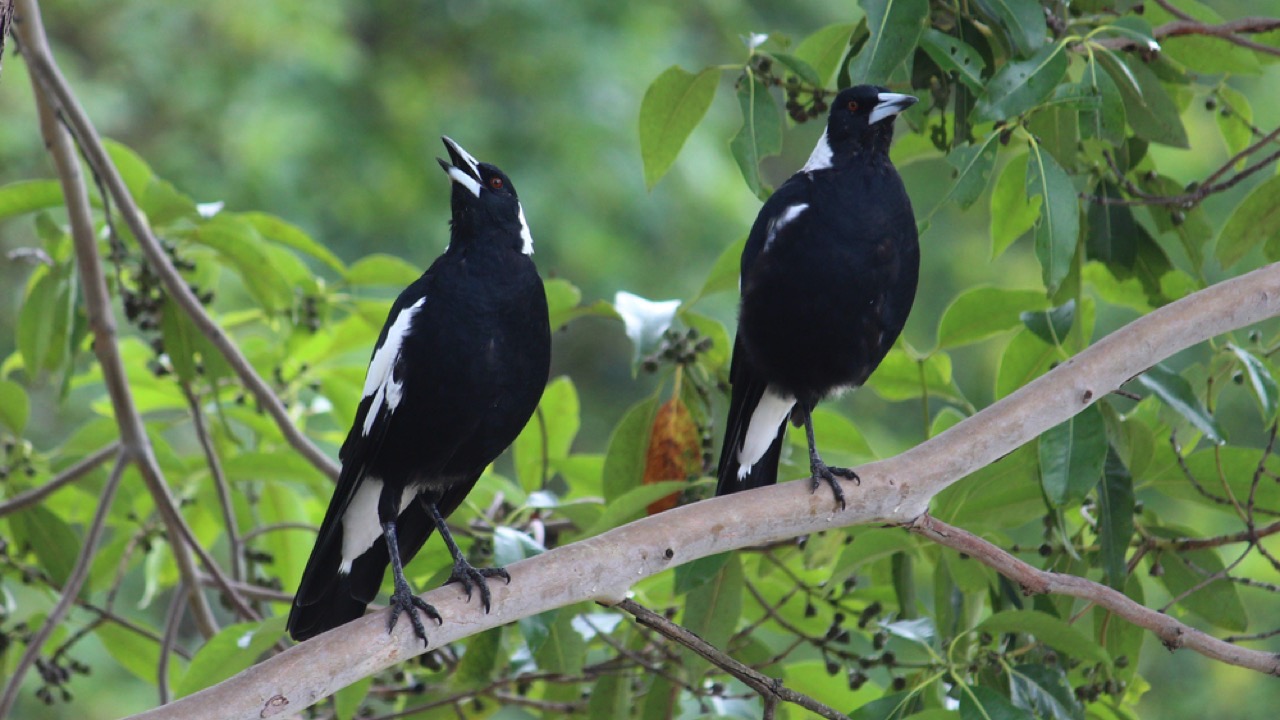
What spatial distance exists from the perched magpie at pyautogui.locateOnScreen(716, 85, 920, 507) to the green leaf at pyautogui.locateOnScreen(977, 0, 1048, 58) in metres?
0.23

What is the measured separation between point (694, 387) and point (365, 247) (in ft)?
15.3

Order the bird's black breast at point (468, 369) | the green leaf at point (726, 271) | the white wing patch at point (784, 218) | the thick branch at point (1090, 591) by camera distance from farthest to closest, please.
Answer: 1. the green leaf at point (726, 271)
2. the white wing patch at point (784, 218)
3. the bird's black breast at point (468, 369)
4. the thick branch at point (1090, 591)

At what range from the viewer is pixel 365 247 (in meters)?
6.86

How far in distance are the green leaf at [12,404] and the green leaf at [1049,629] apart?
1837 millimetres

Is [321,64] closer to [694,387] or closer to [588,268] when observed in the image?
[588,268]

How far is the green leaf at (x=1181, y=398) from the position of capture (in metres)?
1.88

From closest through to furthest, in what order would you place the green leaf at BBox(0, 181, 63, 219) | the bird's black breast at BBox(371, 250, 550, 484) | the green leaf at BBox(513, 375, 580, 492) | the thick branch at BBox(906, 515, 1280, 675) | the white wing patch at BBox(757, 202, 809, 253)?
the thick branch at BBox(906, 515, 1280, 675)
the bird's black breast at BBox(371, 250, 550, 484)
the white wing patch at BBox(757, 202, 809, 253)
the green leaf at BBox(0, 181, 63, 219)
the green leaf at BBox(513, 375, 580, 492)

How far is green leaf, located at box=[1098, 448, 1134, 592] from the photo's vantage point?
1.98 m

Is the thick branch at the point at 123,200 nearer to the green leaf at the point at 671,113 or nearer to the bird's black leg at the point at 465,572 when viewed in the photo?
the bird's black leg at the point at 465,572

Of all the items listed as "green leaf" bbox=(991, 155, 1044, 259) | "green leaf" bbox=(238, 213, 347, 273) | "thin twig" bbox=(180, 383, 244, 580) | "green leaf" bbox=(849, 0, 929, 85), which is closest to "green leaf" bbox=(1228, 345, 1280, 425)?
"green leaf" bbox=(991, 155, 1044, 259)

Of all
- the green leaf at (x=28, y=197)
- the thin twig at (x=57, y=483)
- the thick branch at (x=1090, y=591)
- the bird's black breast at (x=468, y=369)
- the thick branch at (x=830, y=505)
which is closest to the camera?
the thick branch at (x=830, y=505)

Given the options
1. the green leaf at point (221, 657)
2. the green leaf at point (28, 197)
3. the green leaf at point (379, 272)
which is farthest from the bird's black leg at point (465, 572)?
the green leaf at point (28, 197)

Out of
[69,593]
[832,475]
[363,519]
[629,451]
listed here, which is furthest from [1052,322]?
[69,593]

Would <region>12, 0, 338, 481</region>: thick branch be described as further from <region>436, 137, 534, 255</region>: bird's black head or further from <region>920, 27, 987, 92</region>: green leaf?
<region>920, 27, 987, 92</region>: green leaf
